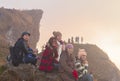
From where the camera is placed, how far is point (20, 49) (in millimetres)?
18438

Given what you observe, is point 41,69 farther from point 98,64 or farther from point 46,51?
point 98,64

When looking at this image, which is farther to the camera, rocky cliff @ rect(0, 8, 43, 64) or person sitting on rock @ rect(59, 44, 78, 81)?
rocky cliff @ rect(0, 8, 43, 64)

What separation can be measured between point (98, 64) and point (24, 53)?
123 metres

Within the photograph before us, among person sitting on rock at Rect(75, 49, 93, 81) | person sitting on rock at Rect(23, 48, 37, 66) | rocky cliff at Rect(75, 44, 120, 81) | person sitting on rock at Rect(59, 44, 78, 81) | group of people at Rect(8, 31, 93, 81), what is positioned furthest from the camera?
rocky cliff at Rect(75, 44, 120, 81)

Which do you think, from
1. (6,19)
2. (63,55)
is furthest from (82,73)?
(6,19)

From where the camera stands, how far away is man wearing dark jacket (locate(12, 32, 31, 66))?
60.1 feet

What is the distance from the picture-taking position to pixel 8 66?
61.8 feet

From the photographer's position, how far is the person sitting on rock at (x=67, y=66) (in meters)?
17.8

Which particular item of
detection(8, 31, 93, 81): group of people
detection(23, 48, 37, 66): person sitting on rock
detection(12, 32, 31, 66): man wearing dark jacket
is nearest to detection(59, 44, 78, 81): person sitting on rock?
detection(8, 31, 93, 81): group of people

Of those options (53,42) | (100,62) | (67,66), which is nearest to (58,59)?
(67,66)

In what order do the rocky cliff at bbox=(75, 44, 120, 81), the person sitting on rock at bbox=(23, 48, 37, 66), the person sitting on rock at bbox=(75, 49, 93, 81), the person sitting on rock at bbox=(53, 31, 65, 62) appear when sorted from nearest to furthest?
the person sitting on rock at bbox=(75, 49, 93, 81), the person sitting on rock at bbox=(53, 31, 65, 62), the person sitting on rock at bbox=(23, 48, 37, 66), the rocky cliff at bbox=(75, 44, 120, 81)

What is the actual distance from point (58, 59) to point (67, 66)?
0.57m

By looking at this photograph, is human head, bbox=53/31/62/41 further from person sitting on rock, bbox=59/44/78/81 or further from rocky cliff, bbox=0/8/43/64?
rocky cliff, bbox=0/8/43/64

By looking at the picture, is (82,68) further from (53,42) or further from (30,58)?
(30,58)
